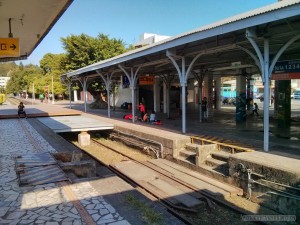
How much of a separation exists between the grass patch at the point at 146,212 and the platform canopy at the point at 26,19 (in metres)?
4.03

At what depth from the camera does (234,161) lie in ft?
26.0

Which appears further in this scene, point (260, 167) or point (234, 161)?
point (234, 161)

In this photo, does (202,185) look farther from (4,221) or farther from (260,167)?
(4,221)

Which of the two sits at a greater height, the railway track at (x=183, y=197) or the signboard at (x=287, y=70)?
the signboard at (x=287, y=70)

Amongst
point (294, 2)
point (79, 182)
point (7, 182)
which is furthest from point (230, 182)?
point (7, 182)

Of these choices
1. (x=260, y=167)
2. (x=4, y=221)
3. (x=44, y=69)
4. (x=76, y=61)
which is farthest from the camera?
(x=44, y=69)

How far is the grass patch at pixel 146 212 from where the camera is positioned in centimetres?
475

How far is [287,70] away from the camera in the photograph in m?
8.65

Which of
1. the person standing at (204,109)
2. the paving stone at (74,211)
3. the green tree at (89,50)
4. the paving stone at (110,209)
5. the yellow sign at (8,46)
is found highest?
the green tree at (89,50)

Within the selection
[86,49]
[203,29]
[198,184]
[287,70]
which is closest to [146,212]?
[198,184]

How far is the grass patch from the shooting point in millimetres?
4752

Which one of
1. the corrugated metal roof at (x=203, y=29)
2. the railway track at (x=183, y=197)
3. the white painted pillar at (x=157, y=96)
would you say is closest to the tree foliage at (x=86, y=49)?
the white painted pillar at (x=157, y=96)

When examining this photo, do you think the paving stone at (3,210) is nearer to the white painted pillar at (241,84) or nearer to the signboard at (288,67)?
the signboard at (288,67)

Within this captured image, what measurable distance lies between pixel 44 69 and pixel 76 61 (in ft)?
130
